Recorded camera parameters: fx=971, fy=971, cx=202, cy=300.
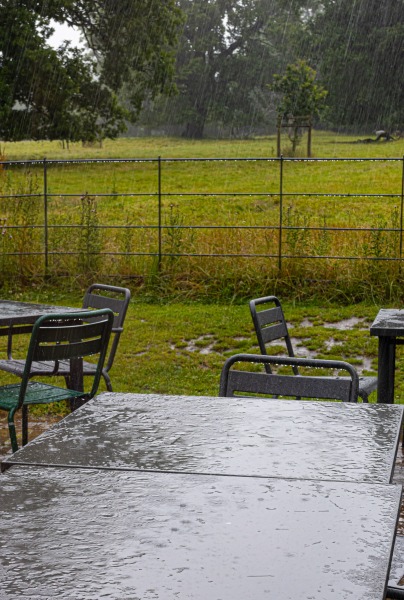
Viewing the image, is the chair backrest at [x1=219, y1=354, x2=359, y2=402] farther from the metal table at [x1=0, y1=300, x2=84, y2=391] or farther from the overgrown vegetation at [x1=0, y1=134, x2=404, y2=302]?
the overgrown vegetation at [x1=0, y1=134, x2=404, y2=302]

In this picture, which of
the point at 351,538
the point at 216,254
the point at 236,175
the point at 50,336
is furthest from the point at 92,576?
the point at 236,175

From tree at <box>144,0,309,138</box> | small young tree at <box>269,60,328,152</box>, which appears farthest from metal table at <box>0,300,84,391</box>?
tree at <box>144,0,309,138</box>

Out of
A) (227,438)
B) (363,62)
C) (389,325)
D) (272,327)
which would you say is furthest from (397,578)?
(363,62)

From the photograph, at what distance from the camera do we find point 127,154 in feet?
133

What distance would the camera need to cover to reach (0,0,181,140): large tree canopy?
30734 mm

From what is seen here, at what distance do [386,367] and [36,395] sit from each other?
1774 mm

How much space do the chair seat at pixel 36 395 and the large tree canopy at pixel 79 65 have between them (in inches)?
1040

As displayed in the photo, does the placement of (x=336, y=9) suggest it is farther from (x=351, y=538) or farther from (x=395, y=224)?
(x=351, y=538)

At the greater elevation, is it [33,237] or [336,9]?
[336,9]

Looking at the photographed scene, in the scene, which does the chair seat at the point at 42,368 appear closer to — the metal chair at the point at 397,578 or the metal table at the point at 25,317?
the metal table at the point at 25,317

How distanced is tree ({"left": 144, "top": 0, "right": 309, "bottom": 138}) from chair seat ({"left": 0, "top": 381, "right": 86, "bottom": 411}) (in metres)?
51.8

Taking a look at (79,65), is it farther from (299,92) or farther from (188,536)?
(188,536)

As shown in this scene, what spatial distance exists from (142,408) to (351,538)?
1156 millimetres

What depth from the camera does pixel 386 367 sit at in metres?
4.97
